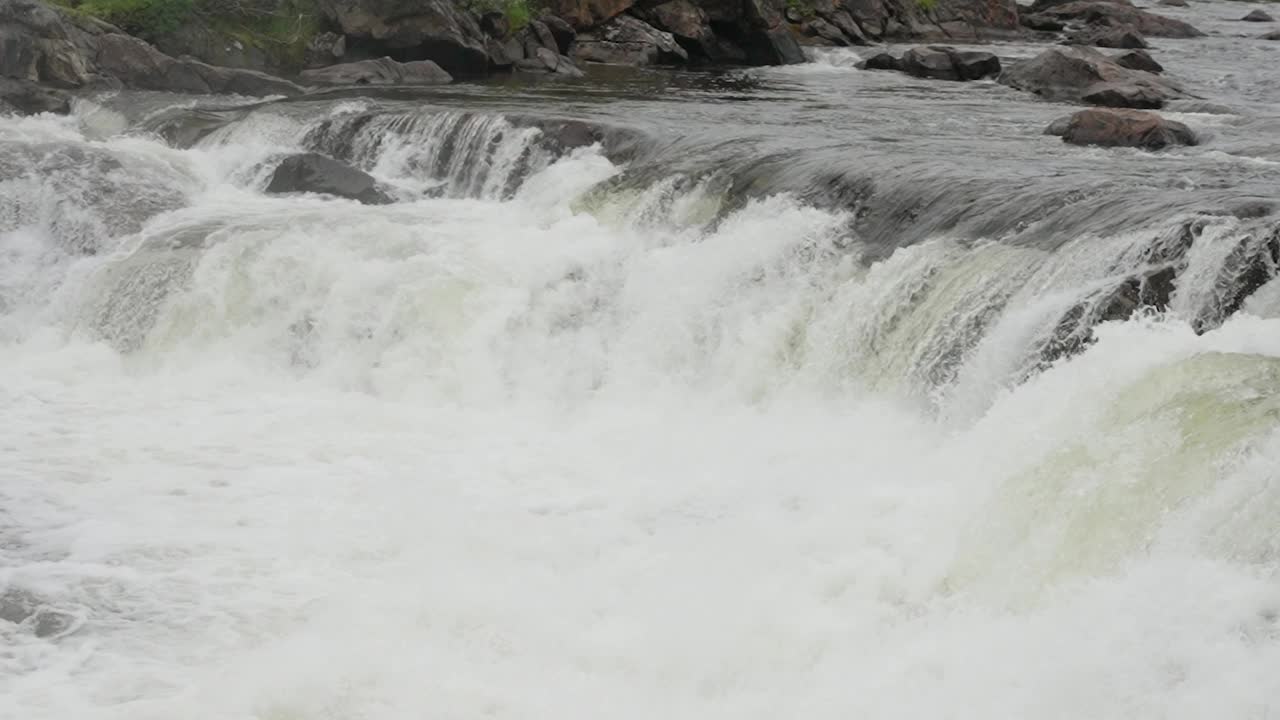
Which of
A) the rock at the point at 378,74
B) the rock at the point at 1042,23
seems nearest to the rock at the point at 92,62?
the rock at the point at 378,74

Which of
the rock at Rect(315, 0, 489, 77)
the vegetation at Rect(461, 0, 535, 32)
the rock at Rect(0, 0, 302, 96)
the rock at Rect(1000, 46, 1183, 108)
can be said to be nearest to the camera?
the rock at Rect(1000, 46, 1183, 108)

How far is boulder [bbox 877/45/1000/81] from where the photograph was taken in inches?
1126

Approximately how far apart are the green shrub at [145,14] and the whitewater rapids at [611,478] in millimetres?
11441

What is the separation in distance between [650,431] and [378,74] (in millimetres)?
16043

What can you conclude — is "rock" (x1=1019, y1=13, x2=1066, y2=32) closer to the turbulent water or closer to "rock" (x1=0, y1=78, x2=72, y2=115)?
the turbulent water

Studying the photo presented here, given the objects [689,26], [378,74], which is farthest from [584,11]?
[378,74]

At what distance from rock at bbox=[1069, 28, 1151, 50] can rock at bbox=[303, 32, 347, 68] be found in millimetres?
19622

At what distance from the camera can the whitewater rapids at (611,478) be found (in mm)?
7562

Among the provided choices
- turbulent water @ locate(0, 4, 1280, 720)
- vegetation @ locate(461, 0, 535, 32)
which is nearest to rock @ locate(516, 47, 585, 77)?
vegetation @ locate(461, 0, 535, 32)

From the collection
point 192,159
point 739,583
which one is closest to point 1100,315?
point 739,583

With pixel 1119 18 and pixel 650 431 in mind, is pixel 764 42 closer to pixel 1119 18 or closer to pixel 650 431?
pixel 1119 18

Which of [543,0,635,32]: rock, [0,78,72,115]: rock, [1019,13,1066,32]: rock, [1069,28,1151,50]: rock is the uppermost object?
[543,0,635,32]: rock

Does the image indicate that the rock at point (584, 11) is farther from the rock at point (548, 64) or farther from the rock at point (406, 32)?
the rock at point (406, 32)

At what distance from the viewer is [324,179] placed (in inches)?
719
